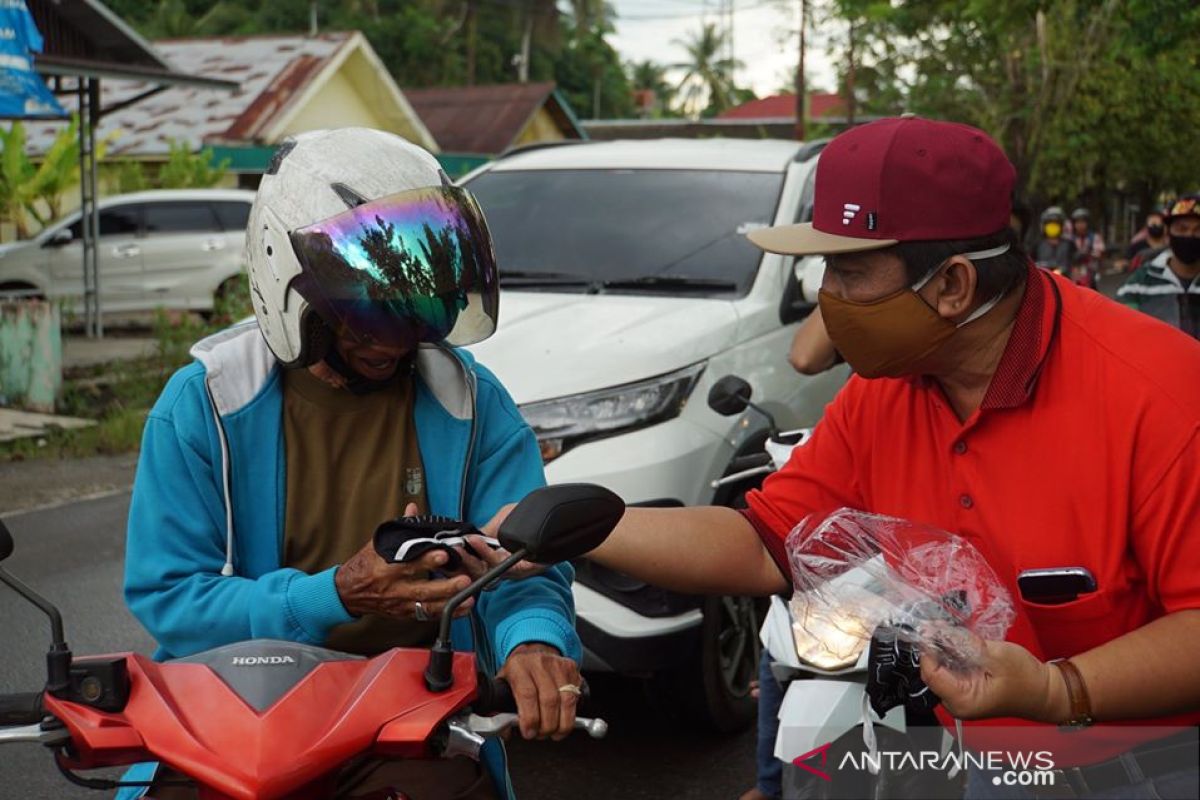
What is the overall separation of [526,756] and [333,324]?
297 cm

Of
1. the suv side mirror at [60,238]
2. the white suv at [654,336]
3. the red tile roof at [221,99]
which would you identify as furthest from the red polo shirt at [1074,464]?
the red tile roof at [221,99]

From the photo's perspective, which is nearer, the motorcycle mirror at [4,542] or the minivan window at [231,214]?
the motorcycle mirror at [4,542]

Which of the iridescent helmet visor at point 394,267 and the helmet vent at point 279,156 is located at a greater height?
the helmet vent at point 279,156

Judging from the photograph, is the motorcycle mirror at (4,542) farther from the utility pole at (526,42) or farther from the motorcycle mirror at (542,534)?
the utility pole at (526,42)

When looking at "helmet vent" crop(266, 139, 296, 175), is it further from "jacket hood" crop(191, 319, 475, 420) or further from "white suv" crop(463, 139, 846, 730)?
"white suv" crop(463, 139, 846, 730)

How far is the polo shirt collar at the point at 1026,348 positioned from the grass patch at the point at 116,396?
9492 millimetres

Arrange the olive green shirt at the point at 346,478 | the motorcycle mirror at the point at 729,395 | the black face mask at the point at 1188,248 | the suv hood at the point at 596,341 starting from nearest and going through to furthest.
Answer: the olive green shirt at the point at 346,478
the motorcycle mirror at the point at 729,395
the suv hood at the point at 596,341
the black face mask at the point at 1188,248

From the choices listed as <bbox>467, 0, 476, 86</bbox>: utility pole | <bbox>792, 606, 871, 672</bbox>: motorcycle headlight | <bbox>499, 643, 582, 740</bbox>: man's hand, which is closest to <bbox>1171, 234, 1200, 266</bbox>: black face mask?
<bbox>792, 606, 871, 672</bbox>: motorcycle headlight

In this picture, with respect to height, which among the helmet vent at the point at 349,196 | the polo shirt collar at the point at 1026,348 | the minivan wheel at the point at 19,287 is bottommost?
the minivan wheel at the point at 19,287

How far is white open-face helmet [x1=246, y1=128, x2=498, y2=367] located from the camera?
239cm

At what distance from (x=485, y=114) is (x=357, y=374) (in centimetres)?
3579

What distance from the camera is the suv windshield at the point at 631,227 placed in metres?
5.89

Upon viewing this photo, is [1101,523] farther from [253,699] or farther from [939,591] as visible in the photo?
[253,699]

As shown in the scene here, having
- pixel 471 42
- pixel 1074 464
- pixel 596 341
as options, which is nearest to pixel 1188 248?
pixel 596 341
